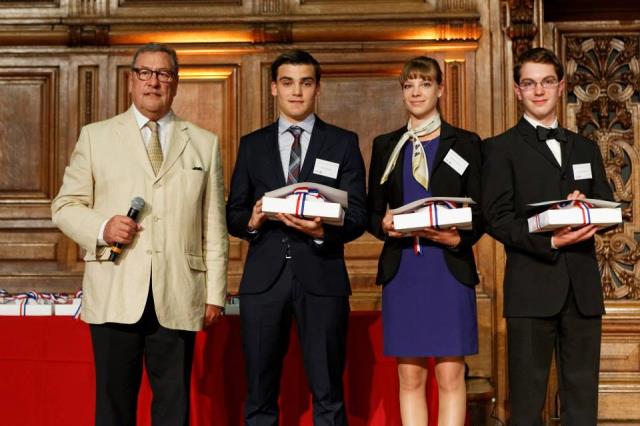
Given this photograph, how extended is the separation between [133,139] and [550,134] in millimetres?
1502

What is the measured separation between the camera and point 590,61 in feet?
14.8

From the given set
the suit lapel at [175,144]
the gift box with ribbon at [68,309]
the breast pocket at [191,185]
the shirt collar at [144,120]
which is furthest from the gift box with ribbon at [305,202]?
the gift box with ribbon at [68,309]

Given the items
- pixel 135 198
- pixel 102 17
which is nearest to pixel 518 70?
pixel 135 198

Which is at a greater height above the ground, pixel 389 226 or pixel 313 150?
pixel 313 150

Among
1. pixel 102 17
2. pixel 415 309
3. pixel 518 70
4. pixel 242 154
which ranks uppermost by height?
pixel 102 17

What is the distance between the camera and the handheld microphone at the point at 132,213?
2.61m

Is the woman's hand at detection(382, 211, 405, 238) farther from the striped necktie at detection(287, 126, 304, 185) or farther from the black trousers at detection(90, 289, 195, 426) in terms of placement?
the black trousers at detection(90, 289, 195, 426)

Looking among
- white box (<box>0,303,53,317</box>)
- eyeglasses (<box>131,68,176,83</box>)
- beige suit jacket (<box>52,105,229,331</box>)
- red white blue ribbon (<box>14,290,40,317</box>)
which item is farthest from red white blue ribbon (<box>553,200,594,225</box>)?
red white blue ribbon (<box>14,290,40,317</box>)

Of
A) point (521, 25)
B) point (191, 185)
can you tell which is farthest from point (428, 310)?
point (521, 25)

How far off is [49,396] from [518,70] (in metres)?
2.33

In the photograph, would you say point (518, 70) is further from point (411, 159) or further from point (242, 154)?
point (242, 154)

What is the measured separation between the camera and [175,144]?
2.83 m

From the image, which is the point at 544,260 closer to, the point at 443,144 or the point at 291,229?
the point at 443,144

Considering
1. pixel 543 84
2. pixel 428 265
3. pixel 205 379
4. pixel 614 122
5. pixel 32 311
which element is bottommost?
pixel 205 379
